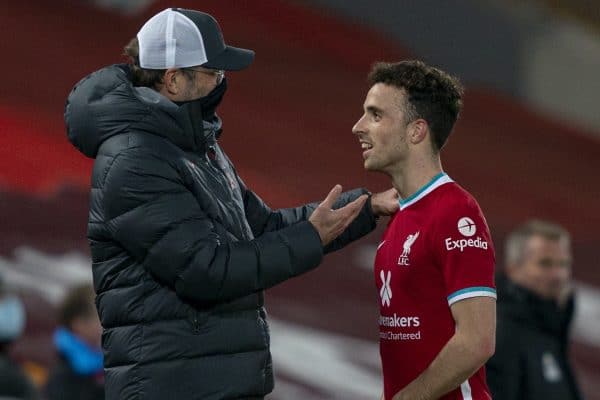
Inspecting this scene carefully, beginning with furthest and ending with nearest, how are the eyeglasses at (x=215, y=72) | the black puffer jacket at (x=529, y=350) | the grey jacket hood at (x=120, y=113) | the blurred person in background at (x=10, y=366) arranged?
the black puffer jacket at (x=529, y=350) < the blurred person in background at (x=10, y=366) < the eyeglasses at (x=215, y=72) < the grey jacket hood at (x=120, y=113)

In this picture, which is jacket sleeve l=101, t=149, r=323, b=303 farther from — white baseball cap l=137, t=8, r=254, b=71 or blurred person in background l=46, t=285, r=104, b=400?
blurred person in background l=46, t=285, r=104, b=400

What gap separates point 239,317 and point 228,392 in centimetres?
16

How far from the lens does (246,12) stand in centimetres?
657

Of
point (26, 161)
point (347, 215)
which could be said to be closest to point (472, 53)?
point (26, 161)

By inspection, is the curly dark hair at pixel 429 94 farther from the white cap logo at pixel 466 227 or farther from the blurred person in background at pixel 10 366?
the blurred person in background at pixel 10 366

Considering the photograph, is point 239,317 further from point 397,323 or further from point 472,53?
point 472,53

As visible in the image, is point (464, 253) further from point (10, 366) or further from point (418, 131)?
point (10, 366)

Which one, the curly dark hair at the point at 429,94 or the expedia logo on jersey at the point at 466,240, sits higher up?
the curly dark hair at the point at 429,94

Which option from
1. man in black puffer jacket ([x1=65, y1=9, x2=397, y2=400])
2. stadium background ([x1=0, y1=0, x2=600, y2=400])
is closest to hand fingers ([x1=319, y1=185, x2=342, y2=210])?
man in black puffer jacket ([x1=65, y1=9, x2=397, y2=400])

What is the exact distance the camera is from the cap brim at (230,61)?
2531 millimetres

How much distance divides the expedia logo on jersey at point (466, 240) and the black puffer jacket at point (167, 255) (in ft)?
0.95

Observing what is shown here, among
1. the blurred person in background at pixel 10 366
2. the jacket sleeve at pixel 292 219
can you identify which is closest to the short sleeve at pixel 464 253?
the jacket sleeve at pixel 292 219

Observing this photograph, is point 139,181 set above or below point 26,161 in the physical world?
above

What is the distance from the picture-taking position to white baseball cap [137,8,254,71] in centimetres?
250
